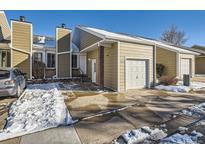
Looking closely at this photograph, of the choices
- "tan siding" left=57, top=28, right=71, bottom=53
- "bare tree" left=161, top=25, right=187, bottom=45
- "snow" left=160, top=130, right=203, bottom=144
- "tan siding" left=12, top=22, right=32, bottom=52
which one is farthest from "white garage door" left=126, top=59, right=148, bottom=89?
"bare tree" left=161, top=25, right=187, bottom=45

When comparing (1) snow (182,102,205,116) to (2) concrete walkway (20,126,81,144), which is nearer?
(2) concrete walkway (20,126,81,144)

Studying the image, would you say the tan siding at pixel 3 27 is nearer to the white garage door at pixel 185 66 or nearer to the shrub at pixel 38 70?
the shrub at pixel 38 70

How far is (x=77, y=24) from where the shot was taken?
1642 centimetres

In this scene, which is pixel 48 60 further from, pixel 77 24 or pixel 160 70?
pixel 160 70

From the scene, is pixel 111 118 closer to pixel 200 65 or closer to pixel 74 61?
pixel 74 61

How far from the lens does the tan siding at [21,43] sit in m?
14.2

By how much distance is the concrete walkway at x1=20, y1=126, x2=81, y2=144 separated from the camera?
3.69m

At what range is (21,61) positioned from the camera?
14484 mm

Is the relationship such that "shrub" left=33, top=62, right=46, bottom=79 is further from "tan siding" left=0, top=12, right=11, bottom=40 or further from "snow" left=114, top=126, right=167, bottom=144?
"snow" left=114, top=126, right=167, bottom=144

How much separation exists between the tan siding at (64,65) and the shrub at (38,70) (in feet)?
5.03

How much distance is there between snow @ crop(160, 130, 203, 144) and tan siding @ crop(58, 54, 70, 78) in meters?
13.5

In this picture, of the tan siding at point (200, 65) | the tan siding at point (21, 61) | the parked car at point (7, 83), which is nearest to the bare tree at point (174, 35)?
the tan siding at point (200, 65)

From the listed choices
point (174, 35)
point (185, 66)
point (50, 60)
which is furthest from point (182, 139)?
point (174, 35)

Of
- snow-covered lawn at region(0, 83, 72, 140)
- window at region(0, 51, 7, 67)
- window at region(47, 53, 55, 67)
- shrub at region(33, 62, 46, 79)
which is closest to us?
snow-covered lawn at region(0, 83, 72, 140)
